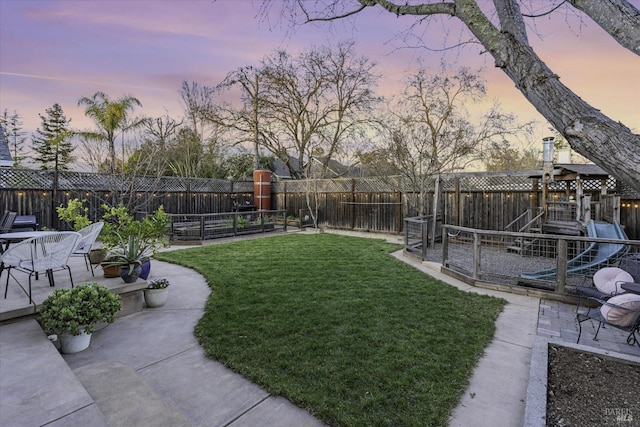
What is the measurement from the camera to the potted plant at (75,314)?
2.66 metres

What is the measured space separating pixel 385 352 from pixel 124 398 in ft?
6.35

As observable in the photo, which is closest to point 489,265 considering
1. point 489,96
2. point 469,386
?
point 469,386

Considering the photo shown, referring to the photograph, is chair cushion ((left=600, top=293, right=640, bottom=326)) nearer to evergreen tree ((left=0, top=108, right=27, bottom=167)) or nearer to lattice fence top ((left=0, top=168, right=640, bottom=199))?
lattice fence top ((left=0, top=168, right=640, bottom=199))

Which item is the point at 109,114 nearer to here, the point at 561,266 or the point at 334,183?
the point at 334,183

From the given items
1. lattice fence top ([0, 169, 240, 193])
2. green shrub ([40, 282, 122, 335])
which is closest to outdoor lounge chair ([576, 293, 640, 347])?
green shrub ([40, 282, 122, 335])

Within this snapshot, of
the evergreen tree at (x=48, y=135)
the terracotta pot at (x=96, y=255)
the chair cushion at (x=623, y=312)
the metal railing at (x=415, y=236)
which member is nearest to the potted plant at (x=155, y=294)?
the terracotta pot at (x=96, y=255)

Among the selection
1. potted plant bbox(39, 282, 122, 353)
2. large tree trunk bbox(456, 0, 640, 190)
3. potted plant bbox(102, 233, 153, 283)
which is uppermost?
large tree trunk bbox(456, 0, 640, 190)

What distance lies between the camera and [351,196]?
484 inches

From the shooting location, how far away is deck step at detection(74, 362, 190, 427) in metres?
1.77

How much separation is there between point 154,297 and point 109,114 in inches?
485

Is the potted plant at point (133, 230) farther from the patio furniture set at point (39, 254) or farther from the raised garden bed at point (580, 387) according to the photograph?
the raised garden bed at point (580, 387)

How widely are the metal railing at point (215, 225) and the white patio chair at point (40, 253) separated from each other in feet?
15.2

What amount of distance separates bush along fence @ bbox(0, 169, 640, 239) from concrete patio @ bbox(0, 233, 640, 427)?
5890 millimetres

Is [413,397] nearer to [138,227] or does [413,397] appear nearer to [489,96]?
[138,227]
